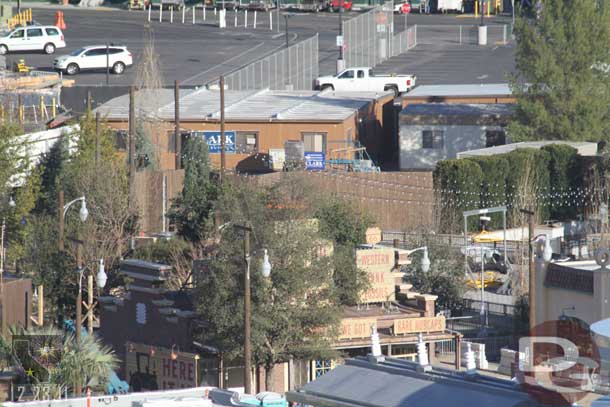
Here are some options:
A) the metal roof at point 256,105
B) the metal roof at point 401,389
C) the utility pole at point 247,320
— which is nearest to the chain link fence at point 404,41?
the metal roof at point 256,105

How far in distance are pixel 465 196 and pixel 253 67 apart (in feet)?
75.7

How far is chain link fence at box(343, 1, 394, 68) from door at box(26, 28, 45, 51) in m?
15.7

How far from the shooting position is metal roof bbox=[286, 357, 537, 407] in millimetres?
20938

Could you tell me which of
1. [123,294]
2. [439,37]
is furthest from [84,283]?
[439,37]

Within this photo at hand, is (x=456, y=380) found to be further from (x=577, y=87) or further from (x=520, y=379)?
(x=577, y=87)

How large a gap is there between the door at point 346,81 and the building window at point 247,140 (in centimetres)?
1133

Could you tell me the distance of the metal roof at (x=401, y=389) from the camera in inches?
824

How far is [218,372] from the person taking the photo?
39094 mm

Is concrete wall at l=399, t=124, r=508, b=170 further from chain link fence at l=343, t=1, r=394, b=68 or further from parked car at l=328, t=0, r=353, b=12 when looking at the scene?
parked car at l=328, t=0, r=353, b=12

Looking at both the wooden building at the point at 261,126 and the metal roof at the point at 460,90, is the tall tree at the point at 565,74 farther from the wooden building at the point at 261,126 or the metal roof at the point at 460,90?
the wooden building at the point at 261,126

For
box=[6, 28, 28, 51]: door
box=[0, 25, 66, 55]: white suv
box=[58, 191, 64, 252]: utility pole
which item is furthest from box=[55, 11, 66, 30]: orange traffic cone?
box=[58, 191, 64, 252]: utility pole

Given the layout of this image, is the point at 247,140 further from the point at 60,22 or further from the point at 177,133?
the point at 60,22

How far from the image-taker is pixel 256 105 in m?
69.7

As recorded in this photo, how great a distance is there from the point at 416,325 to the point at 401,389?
1756 cm
